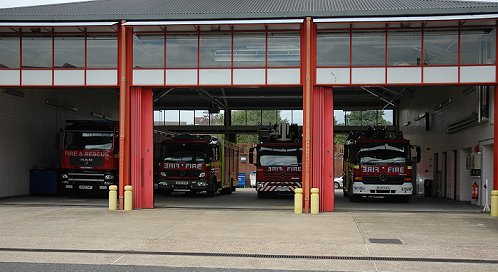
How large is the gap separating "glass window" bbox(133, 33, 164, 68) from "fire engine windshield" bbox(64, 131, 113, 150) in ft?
17.4

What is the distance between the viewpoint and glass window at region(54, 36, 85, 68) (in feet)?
66.8

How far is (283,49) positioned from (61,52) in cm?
755

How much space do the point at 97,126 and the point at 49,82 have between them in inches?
182

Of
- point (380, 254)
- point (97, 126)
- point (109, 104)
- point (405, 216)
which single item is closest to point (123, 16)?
point (97, 126)

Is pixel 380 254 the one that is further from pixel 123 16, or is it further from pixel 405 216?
pixel 123 16

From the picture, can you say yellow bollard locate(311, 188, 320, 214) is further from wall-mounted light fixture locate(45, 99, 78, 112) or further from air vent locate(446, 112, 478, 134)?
wall-mounted light fixture locate(45, 99, 78, 112)

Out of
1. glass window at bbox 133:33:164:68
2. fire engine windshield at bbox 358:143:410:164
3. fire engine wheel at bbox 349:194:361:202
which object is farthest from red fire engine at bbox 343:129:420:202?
glass window at bbox 133:33:164:68

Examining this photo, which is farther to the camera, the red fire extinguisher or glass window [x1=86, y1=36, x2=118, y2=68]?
the red fire extinguisher

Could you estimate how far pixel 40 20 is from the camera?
64.3ft

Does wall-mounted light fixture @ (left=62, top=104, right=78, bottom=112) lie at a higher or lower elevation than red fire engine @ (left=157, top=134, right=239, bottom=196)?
higher

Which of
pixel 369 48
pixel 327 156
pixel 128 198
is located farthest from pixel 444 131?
pixel 128 198

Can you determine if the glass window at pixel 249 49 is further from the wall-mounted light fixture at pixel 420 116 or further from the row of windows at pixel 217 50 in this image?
the wall-mounted light fixture at pixel 420 116

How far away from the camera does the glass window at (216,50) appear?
2000cm

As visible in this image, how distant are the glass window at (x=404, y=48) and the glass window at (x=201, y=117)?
27713mm
